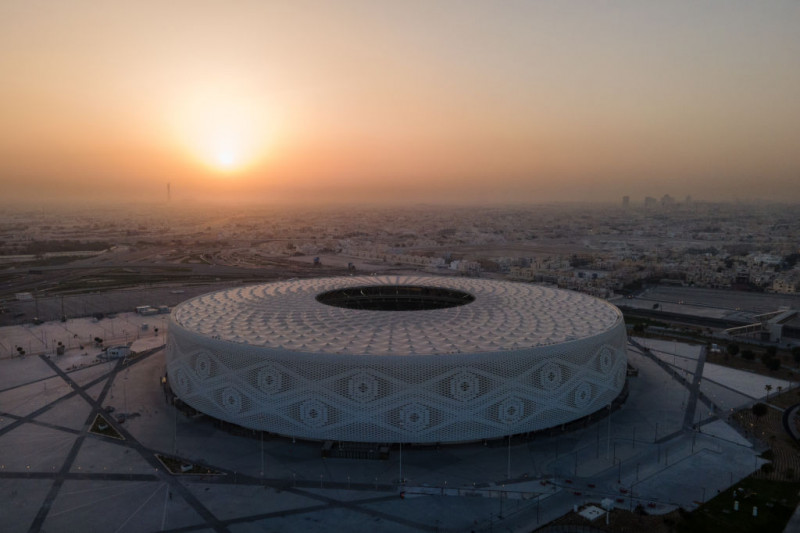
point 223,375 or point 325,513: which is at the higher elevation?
point 223,375

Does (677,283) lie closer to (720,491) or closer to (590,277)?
(590,277)

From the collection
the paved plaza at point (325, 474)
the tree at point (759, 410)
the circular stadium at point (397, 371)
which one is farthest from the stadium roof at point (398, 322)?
the tree at point (759, 410)

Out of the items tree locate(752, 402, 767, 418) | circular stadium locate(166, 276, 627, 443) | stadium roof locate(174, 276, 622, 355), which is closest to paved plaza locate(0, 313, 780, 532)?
circular stadium locate(166, 276, 627, 443)

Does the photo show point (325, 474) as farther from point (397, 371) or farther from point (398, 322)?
point (398, 322)

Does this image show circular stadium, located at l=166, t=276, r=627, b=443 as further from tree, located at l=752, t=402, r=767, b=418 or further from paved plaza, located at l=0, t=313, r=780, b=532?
tree, located at l=752, t=402, r=767, b=418

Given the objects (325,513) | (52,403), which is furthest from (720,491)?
(52,403)
